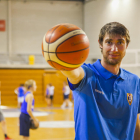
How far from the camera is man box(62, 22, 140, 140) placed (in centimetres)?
174

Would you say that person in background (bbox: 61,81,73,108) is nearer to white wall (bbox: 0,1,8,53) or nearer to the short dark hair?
white wall (bbox: 0,1,8,53)

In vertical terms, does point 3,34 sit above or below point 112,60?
above

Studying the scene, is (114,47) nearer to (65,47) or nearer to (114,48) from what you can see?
(114,48)

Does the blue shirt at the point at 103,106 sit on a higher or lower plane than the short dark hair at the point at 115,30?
lower

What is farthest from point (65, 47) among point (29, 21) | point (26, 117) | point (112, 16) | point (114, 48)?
point (29, 21)

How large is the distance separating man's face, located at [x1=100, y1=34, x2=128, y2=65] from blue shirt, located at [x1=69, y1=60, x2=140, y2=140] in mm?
135

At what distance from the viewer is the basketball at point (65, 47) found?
4.67 feet

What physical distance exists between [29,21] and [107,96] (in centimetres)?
1660

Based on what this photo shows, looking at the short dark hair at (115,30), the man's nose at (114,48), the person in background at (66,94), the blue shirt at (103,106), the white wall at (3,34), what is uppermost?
the white wall at (3,34)

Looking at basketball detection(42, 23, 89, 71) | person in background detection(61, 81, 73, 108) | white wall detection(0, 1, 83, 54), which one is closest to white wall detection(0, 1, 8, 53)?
white wall detection(0, 1, 83, 54)

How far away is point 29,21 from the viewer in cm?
1752

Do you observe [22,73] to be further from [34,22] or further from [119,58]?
[119,58]

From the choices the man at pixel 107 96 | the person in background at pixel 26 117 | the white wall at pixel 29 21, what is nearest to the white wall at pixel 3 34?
the white wall at pixel 29 21

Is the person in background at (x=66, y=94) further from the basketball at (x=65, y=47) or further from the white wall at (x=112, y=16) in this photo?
the basketball at (x=65, y=47)
